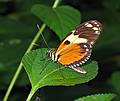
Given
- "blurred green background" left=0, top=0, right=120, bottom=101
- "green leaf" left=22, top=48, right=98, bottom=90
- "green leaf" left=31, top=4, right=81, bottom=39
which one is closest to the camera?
"green leaf" left=22, top=48, right=98, bottom=90

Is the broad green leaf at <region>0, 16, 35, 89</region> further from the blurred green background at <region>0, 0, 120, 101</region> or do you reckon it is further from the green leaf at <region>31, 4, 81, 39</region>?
the green leaf at <region>31, 4, 81, 39</region>

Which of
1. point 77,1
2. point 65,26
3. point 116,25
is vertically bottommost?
point 116,25

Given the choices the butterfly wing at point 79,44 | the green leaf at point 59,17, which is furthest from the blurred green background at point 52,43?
the butterfly wing at point 79,44

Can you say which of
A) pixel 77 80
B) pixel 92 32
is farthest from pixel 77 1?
pixel 77 80

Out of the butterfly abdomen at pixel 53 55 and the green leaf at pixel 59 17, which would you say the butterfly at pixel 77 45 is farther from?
the green leaf at pixel 59 17

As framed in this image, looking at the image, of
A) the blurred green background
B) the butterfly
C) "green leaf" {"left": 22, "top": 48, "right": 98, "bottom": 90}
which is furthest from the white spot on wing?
the blurred green background

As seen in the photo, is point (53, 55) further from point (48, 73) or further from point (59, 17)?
point (59, 17)

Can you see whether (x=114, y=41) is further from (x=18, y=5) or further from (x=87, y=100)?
(x=87, y=100)
